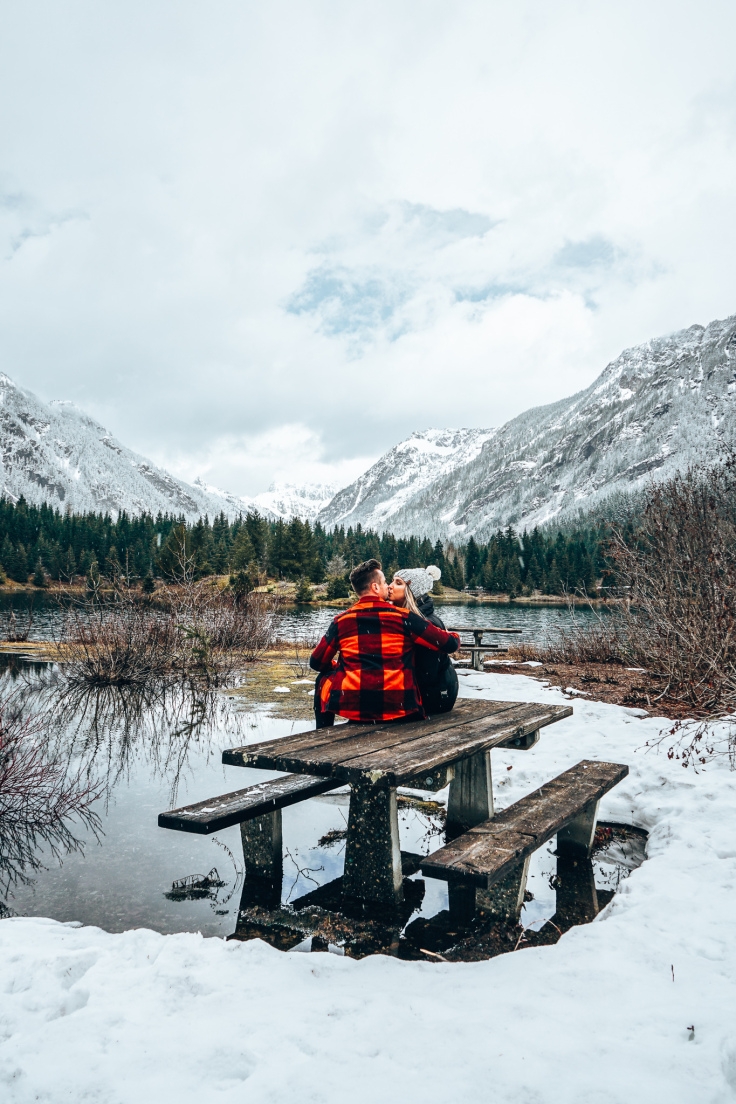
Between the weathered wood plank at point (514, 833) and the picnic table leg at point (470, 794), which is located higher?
the weathered wood plank at point (514, 833)

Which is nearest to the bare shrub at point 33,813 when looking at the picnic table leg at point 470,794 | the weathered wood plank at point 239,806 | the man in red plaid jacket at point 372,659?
the weathered wood plank at point 239,806

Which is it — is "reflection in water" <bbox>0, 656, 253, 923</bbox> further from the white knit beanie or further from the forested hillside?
the forested hillside

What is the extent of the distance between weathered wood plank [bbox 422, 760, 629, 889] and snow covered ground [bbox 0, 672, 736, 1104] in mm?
394

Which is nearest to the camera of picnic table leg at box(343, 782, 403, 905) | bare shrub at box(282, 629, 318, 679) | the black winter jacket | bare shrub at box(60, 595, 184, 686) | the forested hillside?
picnic table leg at box(343, 782, 403, 905)

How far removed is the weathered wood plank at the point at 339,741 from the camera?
3.21m

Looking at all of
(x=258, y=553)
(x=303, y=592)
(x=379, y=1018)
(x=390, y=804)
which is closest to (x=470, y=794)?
(x=390, y=804)

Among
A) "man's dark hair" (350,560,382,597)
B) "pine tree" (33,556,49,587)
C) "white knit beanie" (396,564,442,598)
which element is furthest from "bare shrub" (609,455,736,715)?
"pine tree" (33,556,49,587)

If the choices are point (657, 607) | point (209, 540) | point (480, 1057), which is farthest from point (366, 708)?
point (209, 540)

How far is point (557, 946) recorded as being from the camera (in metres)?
2.80

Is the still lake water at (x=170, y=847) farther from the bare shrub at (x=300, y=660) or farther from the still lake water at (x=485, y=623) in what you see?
the still lake water at (x=485, y=623)

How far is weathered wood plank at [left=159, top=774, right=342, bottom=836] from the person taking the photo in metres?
3.12

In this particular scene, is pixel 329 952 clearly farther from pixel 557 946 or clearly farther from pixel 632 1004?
pixel 632 1004

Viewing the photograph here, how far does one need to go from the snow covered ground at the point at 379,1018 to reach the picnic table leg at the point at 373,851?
28.4 inches

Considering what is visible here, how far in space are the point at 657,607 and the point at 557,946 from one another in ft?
26.6
